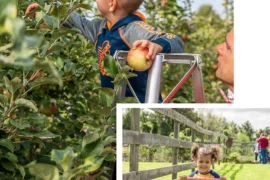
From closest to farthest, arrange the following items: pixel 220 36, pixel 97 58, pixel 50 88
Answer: pixel 97 58 < pixel 50 88 < pixel 220 36

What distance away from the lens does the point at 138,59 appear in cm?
157

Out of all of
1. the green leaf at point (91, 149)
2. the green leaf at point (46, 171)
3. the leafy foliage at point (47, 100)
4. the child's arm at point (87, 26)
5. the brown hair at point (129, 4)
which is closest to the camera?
the leafy foliage at point (47, 100)

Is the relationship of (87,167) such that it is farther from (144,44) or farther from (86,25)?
(86,25)

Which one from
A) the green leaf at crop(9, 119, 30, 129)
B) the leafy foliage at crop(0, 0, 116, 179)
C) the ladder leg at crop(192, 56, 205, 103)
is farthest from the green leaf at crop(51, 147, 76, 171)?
the ladder leg at crop(192, 56, 205, 103)

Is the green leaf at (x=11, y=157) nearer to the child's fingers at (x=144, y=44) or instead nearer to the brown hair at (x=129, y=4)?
the child's fingers at (x=144, y=44)

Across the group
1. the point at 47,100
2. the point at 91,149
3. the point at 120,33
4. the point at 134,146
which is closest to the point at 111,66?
the point at 134,146

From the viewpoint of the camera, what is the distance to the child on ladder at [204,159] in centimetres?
113

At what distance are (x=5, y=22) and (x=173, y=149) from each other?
0.78 metres

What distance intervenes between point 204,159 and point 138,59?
0.50 metres

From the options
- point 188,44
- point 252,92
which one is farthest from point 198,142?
point 188,44

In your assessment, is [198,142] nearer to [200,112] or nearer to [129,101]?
[200,112]

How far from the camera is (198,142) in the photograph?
1141 mm

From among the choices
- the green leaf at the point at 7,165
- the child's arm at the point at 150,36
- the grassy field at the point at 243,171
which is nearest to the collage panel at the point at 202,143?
the grassy field at the point at 243,171

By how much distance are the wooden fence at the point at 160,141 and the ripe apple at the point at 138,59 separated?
396mm
